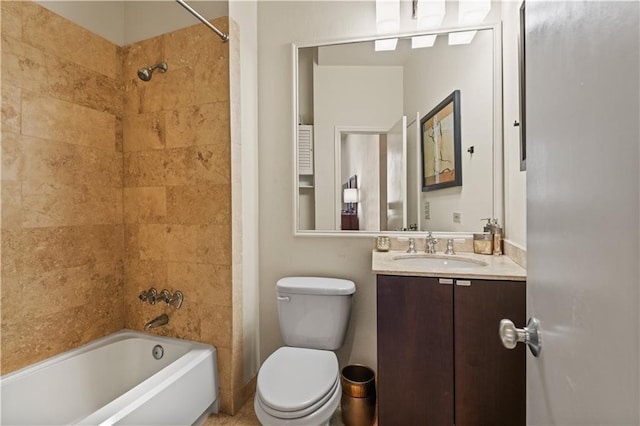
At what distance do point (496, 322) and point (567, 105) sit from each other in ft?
3.38

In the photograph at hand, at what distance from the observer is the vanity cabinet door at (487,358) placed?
1.24 metres

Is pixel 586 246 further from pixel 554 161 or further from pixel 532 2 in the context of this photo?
pixel 532 2

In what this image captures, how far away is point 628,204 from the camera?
14.3 inches

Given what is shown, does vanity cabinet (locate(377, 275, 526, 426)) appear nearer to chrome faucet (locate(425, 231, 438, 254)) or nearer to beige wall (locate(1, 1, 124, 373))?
chrome faucet (locate(425, 231, 438, 254))

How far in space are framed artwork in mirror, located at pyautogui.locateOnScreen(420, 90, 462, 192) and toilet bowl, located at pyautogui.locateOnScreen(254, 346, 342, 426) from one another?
1160 millimetres

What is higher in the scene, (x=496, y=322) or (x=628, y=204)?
(x=628, y=204)

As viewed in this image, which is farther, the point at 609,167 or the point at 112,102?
the point at 112,102

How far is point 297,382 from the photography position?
135cm

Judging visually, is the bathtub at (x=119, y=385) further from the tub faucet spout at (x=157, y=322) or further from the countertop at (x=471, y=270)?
the countertop at (x=471, y=270)

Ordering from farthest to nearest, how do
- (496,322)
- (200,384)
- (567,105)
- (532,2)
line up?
(200,384) → (496,322) → (532,2) → (567,105)

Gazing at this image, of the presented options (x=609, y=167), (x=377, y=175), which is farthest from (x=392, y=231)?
(x=609, y=167)

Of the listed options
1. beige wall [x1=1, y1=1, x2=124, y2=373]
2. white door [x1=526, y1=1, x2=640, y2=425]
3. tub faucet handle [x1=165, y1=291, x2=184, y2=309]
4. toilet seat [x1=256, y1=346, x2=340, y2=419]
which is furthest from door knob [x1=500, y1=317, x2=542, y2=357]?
beige wall [x1=1, y1=1, x2=124, y2=373]

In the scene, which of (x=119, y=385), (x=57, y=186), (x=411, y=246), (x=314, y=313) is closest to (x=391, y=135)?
(x=411, y=246)

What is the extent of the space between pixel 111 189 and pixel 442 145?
2.09m
